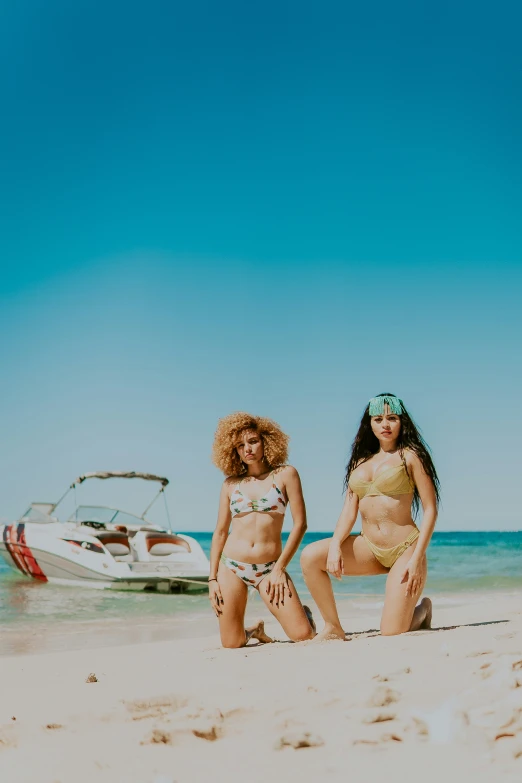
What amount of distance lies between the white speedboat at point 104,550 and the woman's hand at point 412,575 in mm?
Answer: 8599

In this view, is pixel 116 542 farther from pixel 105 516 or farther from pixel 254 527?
pixel 254 527

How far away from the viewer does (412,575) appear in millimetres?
4566

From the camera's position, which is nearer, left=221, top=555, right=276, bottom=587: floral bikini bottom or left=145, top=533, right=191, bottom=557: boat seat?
left=221, top=555, right=276, bottom=587: floral bikini bottom

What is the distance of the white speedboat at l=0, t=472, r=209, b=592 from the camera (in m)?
13.4

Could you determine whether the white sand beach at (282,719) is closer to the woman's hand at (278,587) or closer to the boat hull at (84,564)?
A: the woman's hand at (278,587)

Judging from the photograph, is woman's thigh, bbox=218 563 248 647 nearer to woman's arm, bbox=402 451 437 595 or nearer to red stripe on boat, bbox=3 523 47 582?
woman's arm, bbox=402 451 437 595

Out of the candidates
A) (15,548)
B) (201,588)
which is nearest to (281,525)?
(201,588)

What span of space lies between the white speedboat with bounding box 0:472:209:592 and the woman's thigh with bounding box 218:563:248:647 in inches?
313

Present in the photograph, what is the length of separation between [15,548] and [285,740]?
15.3 m

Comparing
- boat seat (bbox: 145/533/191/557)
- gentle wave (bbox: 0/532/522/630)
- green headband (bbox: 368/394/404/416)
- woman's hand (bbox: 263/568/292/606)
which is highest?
green headband (bbox: 368/394/404/416)

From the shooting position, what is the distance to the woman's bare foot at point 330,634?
15.6 feet

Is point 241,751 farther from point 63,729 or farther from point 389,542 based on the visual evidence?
point 389,542

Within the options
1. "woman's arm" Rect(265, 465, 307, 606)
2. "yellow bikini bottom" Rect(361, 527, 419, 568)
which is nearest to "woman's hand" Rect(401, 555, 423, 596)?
"yellow bikini bottom" Rect(361, 527, 419, 568)

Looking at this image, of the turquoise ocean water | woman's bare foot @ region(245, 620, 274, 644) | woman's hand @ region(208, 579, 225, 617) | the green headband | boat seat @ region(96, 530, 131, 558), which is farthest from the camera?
boat seat @ region(96, 530, 131, 558)
